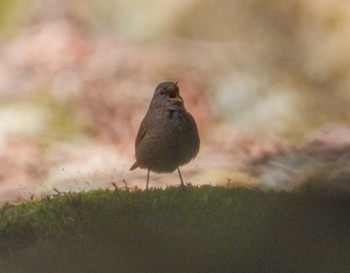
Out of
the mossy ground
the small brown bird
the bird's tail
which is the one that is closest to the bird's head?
the small brown bird

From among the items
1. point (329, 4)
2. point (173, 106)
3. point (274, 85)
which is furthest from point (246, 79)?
point (173, 106)

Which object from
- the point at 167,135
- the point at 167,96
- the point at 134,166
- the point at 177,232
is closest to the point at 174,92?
the point at 167,96

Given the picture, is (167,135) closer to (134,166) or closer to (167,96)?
(167,96)

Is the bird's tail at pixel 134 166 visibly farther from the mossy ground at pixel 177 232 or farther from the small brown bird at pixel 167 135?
the mossy ground at pixel 177 232

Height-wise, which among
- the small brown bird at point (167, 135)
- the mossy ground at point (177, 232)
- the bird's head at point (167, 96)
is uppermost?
the bird's head at point (167, 96)

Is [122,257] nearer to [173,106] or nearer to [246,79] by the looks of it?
[173,106]

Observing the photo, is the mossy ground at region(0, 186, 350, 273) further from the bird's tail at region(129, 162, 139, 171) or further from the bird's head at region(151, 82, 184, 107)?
the bird's tail at region(129, 162, 139, 171)

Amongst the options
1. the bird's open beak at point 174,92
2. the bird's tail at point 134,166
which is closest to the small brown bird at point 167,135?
the bird's open beak at point 174,92
